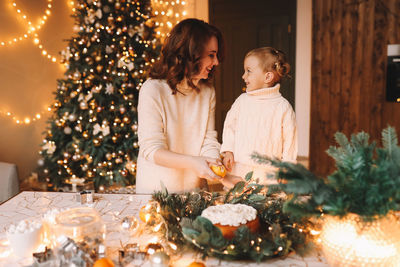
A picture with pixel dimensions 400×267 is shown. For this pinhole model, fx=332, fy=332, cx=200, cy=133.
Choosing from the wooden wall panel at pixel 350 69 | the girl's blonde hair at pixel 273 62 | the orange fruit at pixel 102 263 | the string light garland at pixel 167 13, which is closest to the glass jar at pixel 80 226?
the orange fruit at pixel 102 263

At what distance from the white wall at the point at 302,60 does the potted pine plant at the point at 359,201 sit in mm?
4564

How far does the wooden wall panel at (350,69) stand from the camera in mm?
4367

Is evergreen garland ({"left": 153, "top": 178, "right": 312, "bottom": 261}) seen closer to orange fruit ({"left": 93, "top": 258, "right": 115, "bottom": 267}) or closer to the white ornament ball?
orange fruit ({"left": 93, "top": 258, "right": 115, "bottom": 267})

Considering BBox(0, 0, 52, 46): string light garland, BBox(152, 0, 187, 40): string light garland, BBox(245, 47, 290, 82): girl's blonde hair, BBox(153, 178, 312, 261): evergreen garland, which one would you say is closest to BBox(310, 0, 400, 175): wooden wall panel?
BBox(152, 0, 187, 40): string light garland

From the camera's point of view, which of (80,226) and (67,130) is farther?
(67,130)

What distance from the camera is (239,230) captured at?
961 mm

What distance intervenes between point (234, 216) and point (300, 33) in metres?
4.80

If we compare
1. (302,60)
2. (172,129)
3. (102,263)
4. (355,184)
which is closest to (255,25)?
(302,60)

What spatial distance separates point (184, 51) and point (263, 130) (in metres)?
0.89

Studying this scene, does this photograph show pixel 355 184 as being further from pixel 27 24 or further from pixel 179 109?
pixel 27 24

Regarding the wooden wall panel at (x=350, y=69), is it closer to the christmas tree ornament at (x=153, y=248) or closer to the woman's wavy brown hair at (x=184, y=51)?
the woman's wavy brown hair at (x=184, y=51)

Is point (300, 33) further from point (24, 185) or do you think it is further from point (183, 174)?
point (24, 185)

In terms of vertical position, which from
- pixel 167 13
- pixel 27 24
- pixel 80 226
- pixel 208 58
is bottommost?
pixel 80 226

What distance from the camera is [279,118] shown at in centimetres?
228
